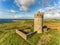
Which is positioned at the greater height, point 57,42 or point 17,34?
point 17,34

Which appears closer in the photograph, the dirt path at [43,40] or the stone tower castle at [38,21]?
the dirt path at [43,40]

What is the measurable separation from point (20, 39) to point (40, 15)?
22.4 ft

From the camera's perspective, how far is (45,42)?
65.3ft

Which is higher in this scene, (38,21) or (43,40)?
(38,21)

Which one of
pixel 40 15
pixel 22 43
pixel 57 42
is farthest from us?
pixel 40 15

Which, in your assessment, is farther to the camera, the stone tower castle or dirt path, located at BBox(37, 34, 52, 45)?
the stone tower castle

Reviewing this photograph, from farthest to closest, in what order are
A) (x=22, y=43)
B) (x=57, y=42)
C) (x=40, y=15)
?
1. (x=40, y=15)
2. (x=57, y=42)
3. (x=22, y=43)

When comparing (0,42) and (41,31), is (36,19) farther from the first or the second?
(0,42)

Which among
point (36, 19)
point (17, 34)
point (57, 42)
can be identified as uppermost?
point (36, 19)

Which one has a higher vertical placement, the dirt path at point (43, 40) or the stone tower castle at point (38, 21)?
the stone tower castle at point (38, 21)

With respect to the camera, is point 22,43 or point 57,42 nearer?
point 22,43

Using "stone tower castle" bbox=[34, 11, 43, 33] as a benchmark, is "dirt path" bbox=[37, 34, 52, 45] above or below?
below

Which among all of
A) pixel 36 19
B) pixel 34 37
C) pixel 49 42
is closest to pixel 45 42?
pixel 49 42

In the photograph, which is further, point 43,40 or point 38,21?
point 38,21
